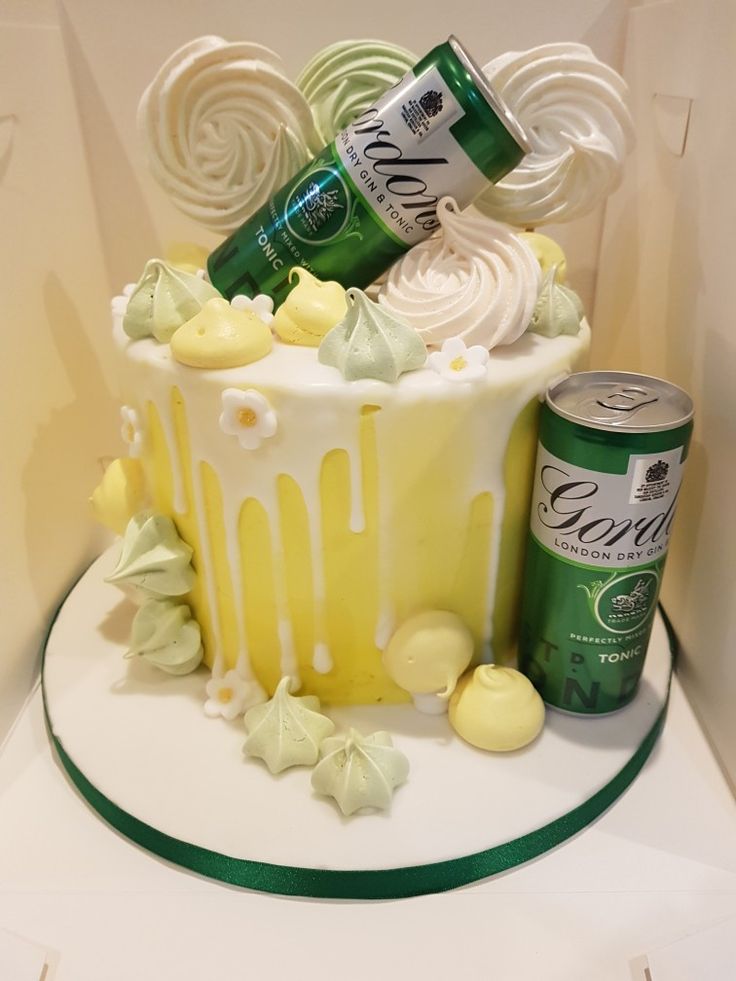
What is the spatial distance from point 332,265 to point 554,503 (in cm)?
38

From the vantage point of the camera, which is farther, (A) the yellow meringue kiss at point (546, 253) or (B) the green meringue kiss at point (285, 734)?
(A) the yellow meringue kiss at point (546, 253)

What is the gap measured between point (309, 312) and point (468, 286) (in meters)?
0.18

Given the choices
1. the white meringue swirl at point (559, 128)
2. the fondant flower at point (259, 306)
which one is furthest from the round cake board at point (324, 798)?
the white meringue swirl at point (559, 128)

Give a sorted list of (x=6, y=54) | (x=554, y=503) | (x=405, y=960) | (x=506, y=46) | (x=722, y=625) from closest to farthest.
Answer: (x=405, y=960) → (x=554, y=503) → (x=722, y=625) → (x=6, y=54) → (x=506, y=46)

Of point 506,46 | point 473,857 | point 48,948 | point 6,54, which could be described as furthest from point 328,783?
point 506,46

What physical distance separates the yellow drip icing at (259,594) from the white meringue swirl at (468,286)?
0.95 feet

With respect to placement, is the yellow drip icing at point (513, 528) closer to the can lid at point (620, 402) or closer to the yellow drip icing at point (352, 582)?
the can lid at point (620, 402)

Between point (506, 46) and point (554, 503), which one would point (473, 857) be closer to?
point (554, 503)

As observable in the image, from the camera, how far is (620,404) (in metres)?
0.85

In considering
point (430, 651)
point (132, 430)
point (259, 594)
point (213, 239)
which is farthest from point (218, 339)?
point (213, 239)

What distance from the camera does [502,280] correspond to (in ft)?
2.95

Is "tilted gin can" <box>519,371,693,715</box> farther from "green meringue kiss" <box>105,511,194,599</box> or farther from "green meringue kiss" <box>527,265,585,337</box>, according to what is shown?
"green meringue kiss" <box>105,511,194,599</box>

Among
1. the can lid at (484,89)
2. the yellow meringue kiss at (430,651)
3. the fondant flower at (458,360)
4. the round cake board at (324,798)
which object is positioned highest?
the can lid at (484,89)

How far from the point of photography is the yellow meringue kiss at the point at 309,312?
90cm
